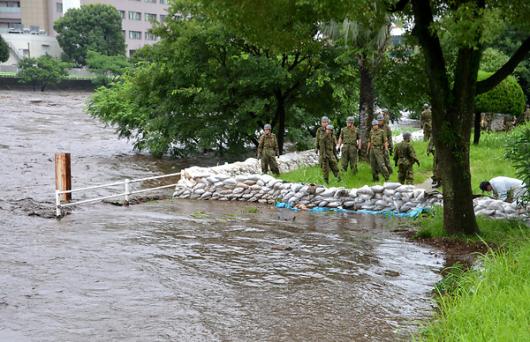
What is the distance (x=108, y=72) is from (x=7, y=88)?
10.9m

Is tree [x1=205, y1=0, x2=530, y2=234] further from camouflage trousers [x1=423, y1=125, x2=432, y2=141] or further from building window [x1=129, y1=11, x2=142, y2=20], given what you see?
building window [x1=129, y1=11, x2=142, y2=20]

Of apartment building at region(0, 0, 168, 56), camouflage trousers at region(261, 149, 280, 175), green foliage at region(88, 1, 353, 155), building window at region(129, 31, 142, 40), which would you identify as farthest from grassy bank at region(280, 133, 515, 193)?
building window at region(129, 31, 142, 40)

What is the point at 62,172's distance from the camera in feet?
51.4

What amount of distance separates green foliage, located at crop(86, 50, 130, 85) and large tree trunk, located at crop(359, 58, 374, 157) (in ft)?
175

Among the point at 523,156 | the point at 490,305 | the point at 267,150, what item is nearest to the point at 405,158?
the point at 267,150

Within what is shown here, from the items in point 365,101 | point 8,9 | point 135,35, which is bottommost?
point 365,101

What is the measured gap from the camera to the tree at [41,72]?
2581 inches

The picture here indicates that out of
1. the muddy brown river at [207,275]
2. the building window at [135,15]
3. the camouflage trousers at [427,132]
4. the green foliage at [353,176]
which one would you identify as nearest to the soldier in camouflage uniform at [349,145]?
the green foliage at [353,176]

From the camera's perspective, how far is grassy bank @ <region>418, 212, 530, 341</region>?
5652 mm

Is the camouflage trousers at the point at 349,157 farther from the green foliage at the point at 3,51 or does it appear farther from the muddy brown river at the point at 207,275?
the green foliage at the point at 3,51

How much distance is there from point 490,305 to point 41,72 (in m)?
65.6

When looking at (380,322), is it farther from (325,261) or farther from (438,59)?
(438,59)

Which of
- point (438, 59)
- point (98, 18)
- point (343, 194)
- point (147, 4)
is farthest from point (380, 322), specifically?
point (147, 4)

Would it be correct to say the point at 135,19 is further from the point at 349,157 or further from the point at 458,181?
Result: the point at 458,181
